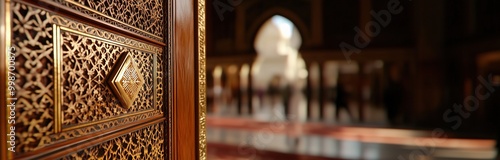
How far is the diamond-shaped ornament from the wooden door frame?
11cm

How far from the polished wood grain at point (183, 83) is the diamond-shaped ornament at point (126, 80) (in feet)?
0.40

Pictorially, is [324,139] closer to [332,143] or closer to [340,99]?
[332,143]

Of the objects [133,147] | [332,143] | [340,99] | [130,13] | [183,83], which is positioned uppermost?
[130,13]

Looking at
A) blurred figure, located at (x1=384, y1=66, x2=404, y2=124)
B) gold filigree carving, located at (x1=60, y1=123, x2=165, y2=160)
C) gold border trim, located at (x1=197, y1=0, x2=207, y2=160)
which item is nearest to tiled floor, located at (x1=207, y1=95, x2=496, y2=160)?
blurred figure, located at (x1=384, y1=66, x2=404, y2=124)

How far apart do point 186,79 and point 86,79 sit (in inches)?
11.1

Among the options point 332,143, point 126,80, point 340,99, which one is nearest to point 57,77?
point 126,80

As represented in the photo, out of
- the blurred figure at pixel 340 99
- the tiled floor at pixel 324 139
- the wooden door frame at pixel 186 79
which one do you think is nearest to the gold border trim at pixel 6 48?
the wooden door frame at pixel 186 79

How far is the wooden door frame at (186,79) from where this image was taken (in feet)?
1.93

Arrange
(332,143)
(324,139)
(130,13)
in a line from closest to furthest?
(130,13)
(332,143)
(324,139)

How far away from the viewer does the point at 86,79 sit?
0.38 m

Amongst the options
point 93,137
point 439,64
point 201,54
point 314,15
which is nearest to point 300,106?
point 314,15

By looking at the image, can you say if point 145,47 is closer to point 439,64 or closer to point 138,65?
point 138,65

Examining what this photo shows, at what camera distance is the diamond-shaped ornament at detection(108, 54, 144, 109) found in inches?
16.6

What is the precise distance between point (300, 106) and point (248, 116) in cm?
95
